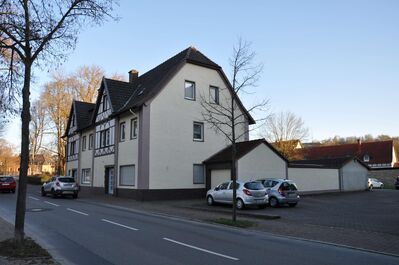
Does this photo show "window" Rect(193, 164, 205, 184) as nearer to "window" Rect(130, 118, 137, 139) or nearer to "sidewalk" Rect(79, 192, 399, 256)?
"window" Rect(130, 118, 137, 139)

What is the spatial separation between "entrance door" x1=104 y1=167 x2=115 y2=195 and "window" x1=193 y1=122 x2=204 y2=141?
7.92m

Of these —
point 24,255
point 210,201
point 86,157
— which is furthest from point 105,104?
point 24,255

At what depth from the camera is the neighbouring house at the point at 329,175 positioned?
112 feet

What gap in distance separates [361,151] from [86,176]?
51.8 meters

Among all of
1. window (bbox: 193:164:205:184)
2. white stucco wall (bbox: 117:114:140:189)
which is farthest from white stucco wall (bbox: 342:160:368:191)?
white stucco wall (bbox: 117:114:140:189)

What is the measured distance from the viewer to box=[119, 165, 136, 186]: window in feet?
97.2

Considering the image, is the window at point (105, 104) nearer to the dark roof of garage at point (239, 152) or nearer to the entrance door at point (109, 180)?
the entrance door at point (109, 180)

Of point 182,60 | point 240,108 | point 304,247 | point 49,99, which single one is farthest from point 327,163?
point 49,99

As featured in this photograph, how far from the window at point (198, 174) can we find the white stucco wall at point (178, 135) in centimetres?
32

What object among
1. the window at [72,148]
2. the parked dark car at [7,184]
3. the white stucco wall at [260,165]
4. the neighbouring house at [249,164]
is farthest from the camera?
the window at [72,148]

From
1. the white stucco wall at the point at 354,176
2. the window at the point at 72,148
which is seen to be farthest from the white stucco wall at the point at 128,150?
the white stucco wall at the point at 354,176

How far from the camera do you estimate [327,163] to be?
40.3m

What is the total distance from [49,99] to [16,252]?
51772 millimetres

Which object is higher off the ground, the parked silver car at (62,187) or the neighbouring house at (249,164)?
the neighbouring house at (249,164)
